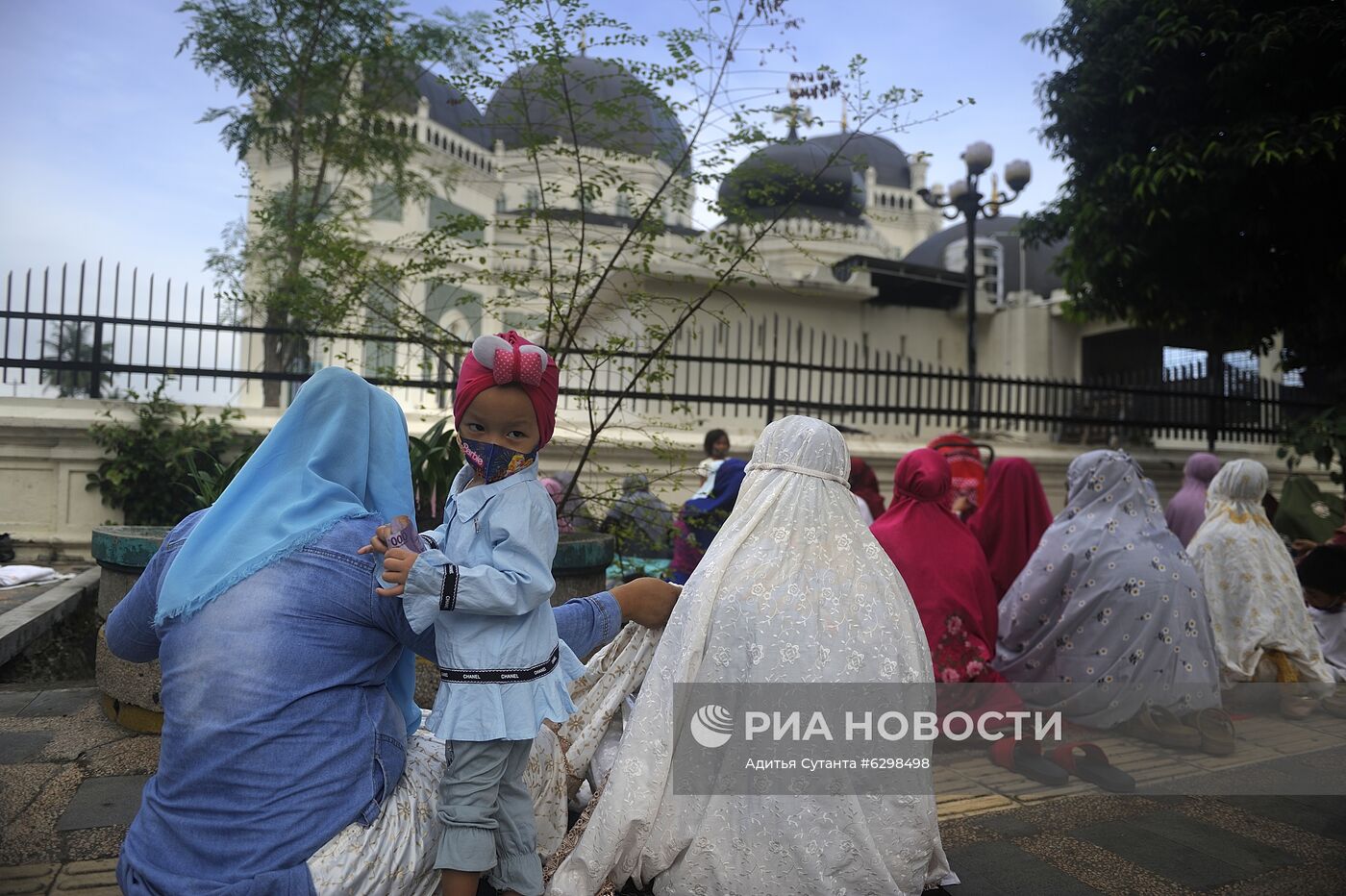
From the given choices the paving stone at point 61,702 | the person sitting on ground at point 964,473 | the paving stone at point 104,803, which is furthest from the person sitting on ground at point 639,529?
the paving stone at point 61,702

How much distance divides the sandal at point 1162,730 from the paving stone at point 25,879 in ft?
14.5

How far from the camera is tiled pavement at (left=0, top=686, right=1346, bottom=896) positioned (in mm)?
2932

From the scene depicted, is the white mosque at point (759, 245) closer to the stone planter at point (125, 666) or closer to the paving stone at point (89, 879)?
the stone planter at point (125, 666)

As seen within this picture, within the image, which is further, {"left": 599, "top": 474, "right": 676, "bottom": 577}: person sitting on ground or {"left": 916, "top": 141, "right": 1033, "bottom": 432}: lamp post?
{"left": 916, "top": 141, "right": 1033, "bottom": 432}: lamp post

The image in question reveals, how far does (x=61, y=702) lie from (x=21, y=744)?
0.69 m

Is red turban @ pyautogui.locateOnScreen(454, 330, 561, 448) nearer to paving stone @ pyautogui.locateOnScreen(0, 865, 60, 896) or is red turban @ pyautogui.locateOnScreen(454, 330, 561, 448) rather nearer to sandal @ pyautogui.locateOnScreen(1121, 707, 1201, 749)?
paving stone @ pyautogui.locateOnScreen(0, 865, 60, 896)

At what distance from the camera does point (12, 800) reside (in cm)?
320

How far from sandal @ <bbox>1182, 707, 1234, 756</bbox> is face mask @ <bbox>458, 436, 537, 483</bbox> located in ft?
12.4

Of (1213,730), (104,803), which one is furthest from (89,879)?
(1213,730)

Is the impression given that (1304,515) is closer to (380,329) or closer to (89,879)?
(380,329)

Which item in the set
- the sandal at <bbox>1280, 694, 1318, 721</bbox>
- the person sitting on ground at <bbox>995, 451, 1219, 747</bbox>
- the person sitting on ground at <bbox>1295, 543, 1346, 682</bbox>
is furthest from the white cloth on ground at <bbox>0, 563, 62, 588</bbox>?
the person sitting on ground at <bbox>1295, 543, 1346, 682</bbox>

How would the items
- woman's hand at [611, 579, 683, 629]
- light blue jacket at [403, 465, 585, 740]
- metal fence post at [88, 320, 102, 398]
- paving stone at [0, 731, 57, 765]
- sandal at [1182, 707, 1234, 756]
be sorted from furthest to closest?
metal fence post at [88, 320, 102, 398]
sandal at [1182, 707, 1234, 756]
paving stone at [0, 731, 57, 765]
woman's hand at [611, 579, 683, 629]
light blue jacket at [403, 465, 585, 740]

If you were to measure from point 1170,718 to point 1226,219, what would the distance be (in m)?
6.15

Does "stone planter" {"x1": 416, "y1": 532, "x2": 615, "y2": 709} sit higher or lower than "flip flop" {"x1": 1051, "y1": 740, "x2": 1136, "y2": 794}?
higher
